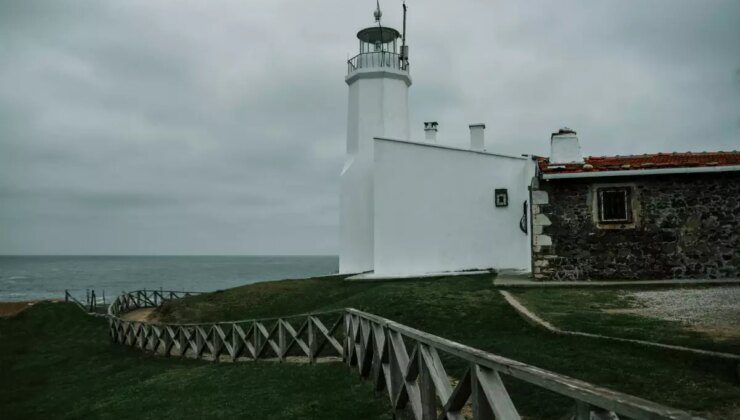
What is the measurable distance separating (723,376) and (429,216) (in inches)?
644

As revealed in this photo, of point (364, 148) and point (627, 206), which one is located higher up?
point (364, 148)

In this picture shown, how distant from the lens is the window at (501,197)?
22.3 m

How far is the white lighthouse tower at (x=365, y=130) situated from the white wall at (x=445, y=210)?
3.16 m

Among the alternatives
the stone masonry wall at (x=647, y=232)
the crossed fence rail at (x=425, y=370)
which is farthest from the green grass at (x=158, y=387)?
the stone masonry wall at (x=647, y=232)

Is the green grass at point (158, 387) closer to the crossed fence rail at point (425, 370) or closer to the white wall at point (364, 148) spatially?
the crossed fence rail at point (425, 370)

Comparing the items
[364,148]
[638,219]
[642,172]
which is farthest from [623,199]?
[364,148]

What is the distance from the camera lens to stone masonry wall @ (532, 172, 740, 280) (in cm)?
1528

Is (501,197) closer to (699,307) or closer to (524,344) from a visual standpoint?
(699,307)

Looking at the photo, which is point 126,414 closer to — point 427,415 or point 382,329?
point 382,329

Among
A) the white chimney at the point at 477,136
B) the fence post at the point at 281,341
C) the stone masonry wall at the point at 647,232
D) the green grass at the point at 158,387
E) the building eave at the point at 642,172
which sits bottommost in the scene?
the green grass at the point at 158,387

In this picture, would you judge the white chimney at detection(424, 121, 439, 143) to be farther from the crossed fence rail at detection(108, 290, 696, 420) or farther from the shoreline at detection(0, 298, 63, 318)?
the shoreline at detection(0, 298, 63, 318)

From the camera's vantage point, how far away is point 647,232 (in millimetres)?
15680

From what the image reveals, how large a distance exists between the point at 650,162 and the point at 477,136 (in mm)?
8569

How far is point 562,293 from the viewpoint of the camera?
1377 centimetres
